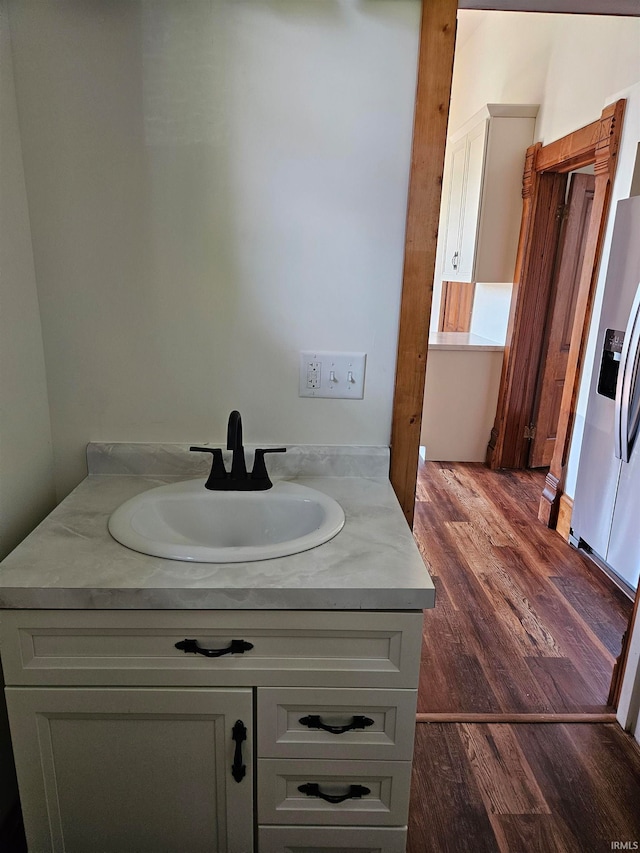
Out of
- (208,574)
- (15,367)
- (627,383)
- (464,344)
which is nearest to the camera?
(208,574)

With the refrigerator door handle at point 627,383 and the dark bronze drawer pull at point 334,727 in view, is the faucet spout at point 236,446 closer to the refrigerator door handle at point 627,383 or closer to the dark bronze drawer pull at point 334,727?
the dark bronze drawer pull at point 334,727

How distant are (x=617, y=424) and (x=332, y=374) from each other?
62.0 inches

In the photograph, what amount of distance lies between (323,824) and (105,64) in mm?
1727

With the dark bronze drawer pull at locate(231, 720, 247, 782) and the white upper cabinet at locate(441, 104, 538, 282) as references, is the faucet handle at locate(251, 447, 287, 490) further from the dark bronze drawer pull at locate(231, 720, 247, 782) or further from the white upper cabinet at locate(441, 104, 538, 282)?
the white upper cabinet at locate(441, 104, 538, 282)

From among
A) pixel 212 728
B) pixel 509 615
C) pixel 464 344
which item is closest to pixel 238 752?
pixel 212 728

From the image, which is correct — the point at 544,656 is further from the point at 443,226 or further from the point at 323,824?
the point at 443,226

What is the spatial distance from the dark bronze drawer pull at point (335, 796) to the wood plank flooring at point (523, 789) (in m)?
0.44

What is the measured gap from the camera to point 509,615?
246 centimetres

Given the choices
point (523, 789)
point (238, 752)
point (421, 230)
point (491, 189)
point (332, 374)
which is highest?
point (491, 189)

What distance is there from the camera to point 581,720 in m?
1.87

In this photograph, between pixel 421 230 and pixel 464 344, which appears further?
pixel 464 344

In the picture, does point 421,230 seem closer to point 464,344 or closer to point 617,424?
point 617,424

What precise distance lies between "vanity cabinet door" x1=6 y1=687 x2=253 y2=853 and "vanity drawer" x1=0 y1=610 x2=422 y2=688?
0.04 m

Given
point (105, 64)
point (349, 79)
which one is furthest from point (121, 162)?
point (349, 79)
